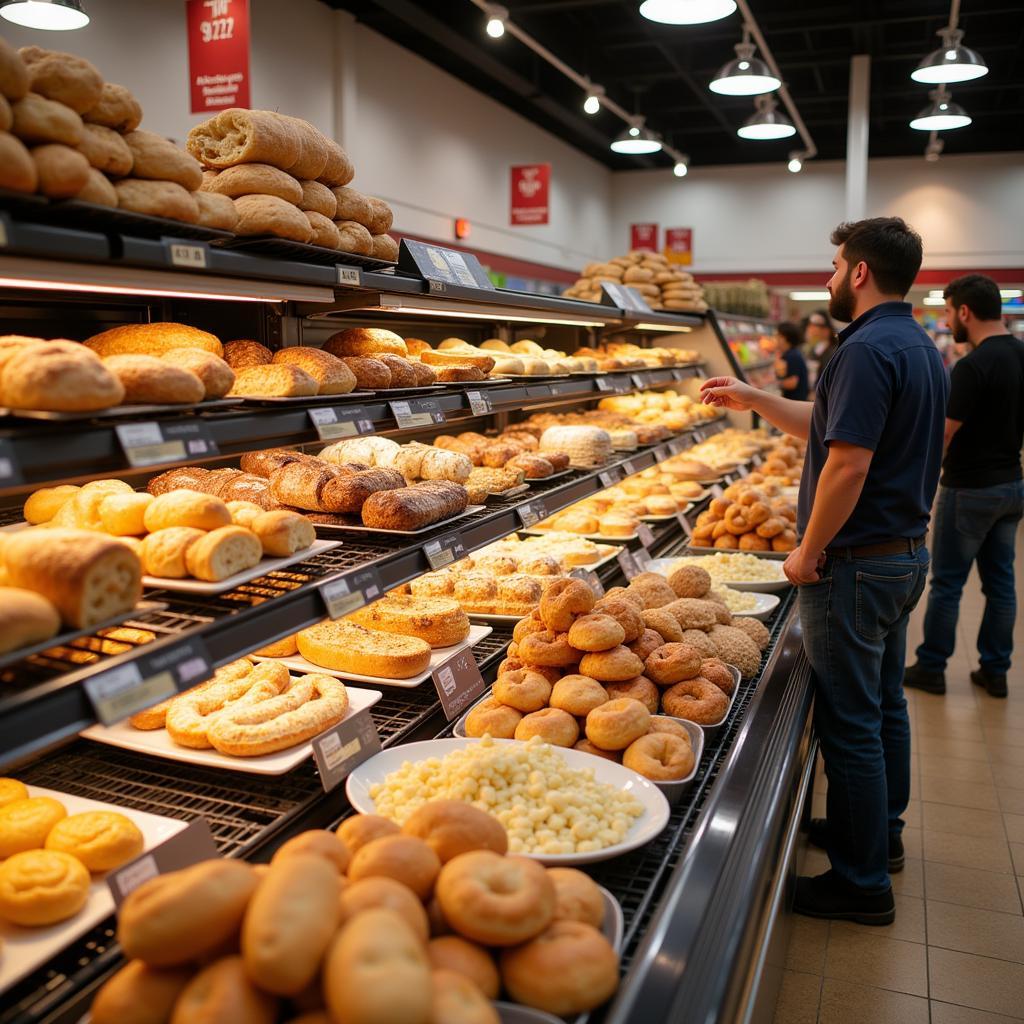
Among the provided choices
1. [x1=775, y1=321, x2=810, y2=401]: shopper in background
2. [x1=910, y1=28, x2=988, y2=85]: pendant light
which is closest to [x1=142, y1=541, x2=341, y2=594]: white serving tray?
[x1=910, y1=28, x2=988, y2=85]: pendant light

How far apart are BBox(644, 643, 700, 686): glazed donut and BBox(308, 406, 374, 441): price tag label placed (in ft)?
3.34

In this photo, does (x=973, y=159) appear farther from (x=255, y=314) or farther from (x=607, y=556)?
(x=255, y=314)

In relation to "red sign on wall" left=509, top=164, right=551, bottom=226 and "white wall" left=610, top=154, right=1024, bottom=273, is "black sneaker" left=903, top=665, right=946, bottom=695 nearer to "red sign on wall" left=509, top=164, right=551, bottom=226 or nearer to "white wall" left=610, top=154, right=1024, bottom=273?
"red sign on wall" left=509, top=164, right=551, bottom=226

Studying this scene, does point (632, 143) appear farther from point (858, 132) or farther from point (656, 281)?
point (656, 281)

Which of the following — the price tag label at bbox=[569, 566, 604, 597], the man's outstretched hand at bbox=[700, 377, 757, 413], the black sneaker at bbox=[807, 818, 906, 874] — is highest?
the man's outstretched hand at bbox=[700, 377, 757, 413]

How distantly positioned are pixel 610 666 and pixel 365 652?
Answer: 66cm

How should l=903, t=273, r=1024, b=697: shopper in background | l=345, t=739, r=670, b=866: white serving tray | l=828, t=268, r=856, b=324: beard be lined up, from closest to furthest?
l=345, t=739, r=670, b=866: white serving tray < l=828, t=268, r=856, b=324: beard < l=903, t=273, r=1024, b=697: shopper in background

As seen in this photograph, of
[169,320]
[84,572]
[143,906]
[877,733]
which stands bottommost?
[877,733]

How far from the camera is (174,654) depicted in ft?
4.88

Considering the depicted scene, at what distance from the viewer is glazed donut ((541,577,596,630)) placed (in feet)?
8.33

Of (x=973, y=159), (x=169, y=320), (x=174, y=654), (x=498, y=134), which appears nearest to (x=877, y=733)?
(x=174, y=654)

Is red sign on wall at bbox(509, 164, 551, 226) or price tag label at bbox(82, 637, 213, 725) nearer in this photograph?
price tag label at bbox(82, 637, 213, 725)

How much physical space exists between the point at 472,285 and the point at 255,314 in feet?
2.47

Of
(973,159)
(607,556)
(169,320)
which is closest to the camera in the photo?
(169,320)
